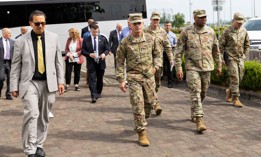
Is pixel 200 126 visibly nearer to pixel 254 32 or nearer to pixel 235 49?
pixel 235 49

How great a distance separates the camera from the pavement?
5500mm

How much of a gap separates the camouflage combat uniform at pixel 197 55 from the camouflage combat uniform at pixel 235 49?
5.15ft

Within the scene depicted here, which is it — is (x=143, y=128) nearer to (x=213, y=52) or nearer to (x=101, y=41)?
(x=213, y=52)

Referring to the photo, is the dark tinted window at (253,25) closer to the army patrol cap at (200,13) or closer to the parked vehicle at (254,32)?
the parked vehicle at (254,32)

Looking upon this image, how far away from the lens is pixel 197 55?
6.65m

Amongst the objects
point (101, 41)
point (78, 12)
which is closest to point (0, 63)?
point (101, 41)

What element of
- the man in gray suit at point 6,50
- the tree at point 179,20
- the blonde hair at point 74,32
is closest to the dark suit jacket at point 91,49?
the blonde hair at point 74,32

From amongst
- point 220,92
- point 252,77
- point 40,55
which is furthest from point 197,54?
point 220,92

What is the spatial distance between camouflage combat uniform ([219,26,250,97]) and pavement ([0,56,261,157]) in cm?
61

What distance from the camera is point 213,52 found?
6.92m

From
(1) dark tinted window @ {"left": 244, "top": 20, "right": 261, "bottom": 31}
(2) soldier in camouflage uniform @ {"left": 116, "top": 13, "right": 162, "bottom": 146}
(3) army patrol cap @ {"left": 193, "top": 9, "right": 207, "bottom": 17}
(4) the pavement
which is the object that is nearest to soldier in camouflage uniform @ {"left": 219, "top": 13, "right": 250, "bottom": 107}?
(4) the pavement

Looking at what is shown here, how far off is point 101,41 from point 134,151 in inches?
172

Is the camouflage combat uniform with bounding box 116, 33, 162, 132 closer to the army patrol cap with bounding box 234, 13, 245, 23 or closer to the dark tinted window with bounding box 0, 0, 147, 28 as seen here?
the army patrol cap with bounding box 234, 13, 245, 23

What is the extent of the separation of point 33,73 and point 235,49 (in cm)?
449
